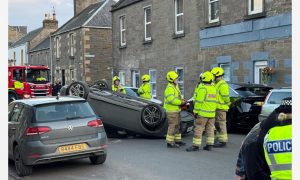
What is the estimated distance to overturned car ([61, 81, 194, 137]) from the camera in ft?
37.7

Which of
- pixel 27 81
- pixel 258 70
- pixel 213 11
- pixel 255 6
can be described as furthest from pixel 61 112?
pixel 27 81

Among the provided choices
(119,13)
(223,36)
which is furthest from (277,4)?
(119,13)

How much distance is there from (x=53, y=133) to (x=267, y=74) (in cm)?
963

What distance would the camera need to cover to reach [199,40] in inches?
774

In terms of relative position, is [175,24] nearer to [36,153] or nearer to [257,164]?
[36,153]

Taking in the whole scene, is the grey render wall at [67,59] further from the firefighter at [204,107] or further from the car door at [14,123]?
the car door at [14,123]

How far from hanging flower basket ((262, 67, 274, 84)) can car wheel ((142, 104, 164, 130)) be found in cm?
535

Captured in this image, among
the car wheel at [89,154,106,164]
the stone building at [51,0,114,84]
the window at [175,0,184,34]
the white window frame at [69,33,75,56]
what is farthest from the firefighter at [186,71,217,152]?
the white window frame at [69,33,75,56]

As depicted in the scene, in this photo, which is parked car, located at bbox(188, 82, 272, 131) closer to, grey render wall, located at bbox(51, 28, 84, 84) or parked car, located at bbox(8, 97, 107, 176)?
parked car, located at bbox(8, 97, 107, 176)

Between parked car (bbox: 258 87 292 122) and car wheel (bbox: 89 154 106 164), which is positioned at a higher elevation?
parked car (bbox: 258 87 292 122)

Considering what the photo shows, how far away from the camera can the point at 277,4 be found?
15.0 metres

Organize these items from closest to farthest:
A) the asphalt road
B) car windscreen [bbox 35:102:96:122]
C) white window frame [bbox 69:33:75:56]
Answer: the asphalt road → car windscreen [bbox 35:102:96:122] → white window frame [bbox 69:33:75:56]

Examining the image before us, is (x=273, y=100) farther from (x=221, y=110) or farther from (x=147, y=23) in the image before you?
(x=147, y=23)

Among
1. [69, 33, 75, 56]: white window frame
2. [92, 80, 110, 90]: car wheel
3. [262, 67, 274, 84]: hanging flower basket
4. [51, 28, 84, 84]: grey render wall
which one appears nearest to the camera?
[92, 80, 110, 90]: car wheel
